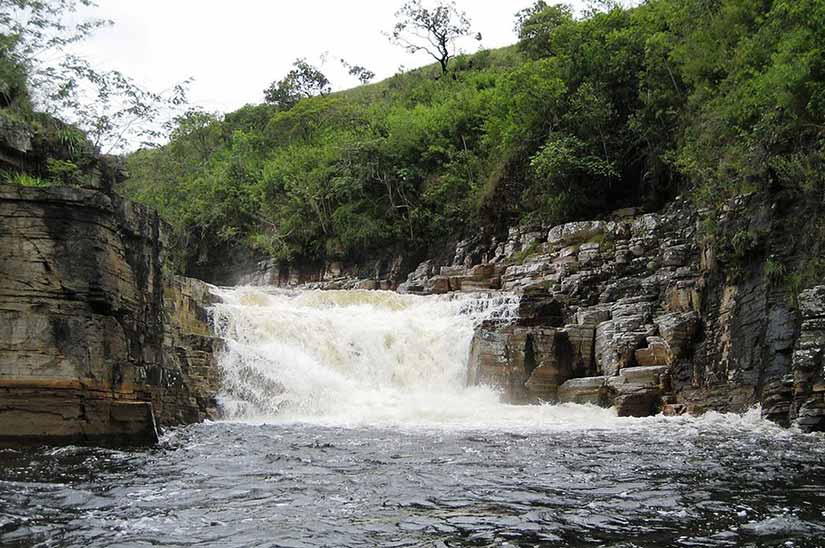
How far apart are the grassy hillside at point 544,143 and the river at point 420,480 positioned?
7.16 m

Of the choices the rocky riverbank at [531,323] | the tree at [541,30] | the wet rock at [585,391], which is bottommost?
the wet rock at [585,391]

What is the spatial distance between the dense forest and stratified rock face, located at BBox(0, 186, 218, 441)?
7.07 ft

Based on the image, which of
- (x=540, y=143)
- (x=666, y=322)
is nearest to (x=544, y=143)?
(x=540, y=143)

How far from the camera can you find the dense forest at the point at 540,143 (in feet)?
58.3

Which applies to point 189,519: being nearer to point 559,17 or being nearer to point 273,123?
point 559,17

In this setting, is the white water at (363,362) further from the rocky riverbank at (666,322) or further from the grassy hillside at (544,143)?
the grassy hillside at (544,143)

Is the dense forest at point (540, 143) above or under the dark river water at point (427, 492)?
above

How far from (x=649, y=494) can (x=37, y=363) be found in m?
9.15

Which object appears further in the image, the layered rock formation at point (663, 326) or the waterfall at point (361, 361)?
the waterfall at point (361, 361)

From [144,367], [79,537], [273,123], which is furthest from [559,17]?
[79,537]

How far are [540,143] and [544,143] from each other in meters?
0.22

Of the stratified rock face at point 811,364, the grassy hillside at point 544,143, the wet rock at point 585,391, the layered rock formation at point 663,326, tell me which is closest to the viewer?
the stratified rock face at point 811,364

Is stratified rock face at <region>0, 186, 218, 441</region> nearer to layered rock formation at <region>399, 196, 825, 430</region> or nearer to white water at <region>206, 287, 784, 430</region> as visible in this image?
white water at <region>206, 287, 784, 430</region>

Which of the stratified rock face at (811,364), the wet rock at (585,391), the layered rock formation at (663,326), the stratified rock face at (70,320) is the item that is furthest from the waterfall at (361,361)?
the stratified rock face at (70,320)
